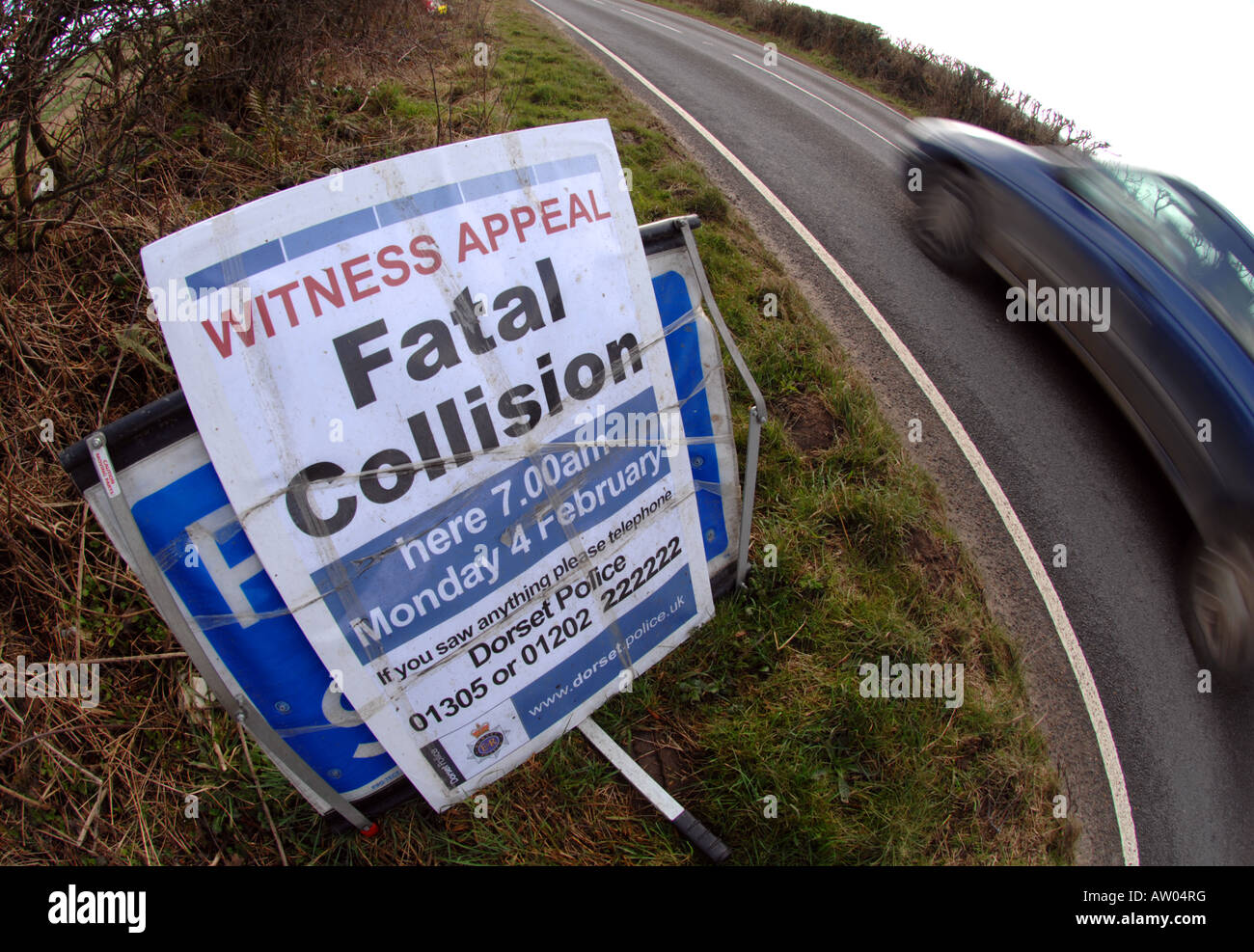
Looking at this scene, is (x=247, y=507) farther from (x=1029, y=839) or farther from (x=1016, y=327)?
(x=1016, y=327)

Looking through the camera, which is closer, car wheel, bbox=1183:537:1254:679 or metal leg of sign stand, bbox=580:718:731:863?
metal leg of sign stand, bbox=580:718:731:863

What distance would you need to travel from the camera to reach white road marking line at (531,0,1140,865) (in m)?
3.89

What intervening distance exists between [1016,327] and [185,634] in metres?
7.19

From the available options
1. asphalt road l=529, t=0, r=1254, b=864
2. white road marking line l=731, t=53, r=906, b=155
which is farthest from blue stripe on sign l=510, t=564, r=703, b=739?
white road marking line l=731, t=53, r=906, b=155

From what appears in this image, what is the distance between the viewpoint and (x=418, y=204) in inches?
89.6

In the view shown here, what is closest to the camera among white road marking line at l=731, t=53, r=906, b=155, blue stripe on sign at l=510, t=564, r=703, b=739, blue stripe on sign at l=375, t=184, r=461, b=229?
blue stripe on sign at l=375, t=184, r=461, b=229

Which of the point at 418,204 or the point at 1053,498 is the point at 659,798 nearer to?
the point at 418,204

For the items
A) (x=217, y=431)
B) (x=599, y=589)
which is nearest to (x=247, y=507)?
(x=217, y=431)

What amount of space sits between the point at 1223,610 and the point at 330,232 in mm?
5691

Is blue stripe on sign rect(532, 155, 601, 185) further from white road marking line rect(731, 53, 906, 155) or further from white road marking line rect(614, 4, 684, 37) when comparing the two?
white road marking line rect(614, 4, 684, 37)

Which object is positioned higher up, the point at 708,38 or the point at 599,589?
the point at 708,38

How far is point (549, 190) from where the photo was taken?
253cm

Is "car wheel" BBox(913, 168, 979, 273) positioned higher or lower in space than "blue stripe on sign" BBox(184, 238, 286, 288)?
higher

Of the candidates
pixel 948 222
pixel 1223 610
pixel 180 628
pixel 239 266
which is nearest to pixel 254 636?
pixel 180 628
